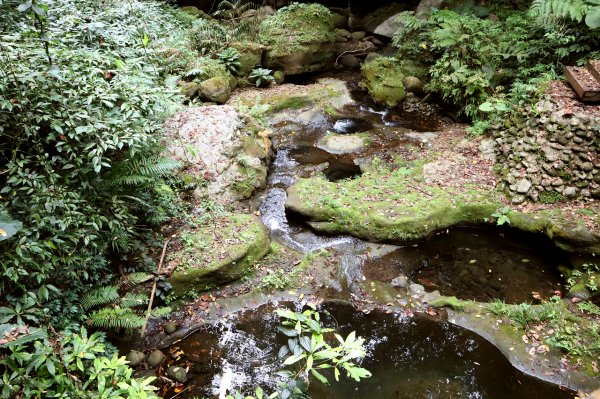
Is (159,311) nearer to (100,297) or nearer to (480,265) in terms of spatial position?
(100,297)

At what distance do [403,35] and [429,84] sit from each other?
2391 millimetres

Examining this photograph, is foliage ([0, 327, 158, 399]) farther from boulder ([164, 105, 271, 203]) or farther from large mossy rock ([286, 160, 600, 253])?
large mossy rock ([286, 160, 600, 253])

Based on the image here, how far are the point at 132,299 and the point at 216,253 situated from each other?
4.34 ft

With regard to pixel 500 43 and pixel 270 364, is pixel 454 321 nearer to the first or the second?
pixel 270 364

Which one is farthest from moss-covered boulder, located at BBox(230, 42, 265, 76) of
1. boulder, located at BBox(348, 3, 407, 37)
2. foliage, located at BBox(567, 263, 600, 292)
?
foliage, located at BBox(567, 263, 600, 292)

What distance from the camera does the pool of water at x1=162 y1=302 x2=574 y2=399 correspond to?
4445 millimetres

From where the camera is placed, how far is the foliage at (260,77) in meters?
11.6

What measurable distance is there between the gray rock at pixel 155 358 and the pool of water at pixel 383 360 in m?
0.18

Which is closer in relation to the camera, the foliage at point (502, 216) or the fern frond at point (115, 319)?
the fern frond at point (115, 319)

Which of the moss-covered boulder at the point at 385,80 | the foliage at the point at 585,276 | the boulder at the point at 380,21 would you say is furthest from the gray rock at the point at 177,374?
the boulder at the point at 380,21

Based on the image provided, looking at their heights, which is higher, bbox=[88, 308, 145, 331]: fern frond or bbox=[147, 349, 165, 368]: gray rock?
bbox=[88, 308, 145, 331]: fern frond

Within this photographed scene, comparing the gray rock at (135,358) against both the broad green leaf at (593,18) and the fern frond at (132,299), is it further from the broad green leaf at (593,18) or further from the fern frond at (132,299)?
the broad green leaf at (593,18)

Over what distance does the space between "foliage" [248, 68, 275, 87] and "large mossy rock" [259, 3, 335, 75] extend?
75cm

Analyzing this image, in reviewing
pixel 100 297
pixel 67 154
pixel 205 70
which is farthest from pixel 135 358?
pixel 205 70
